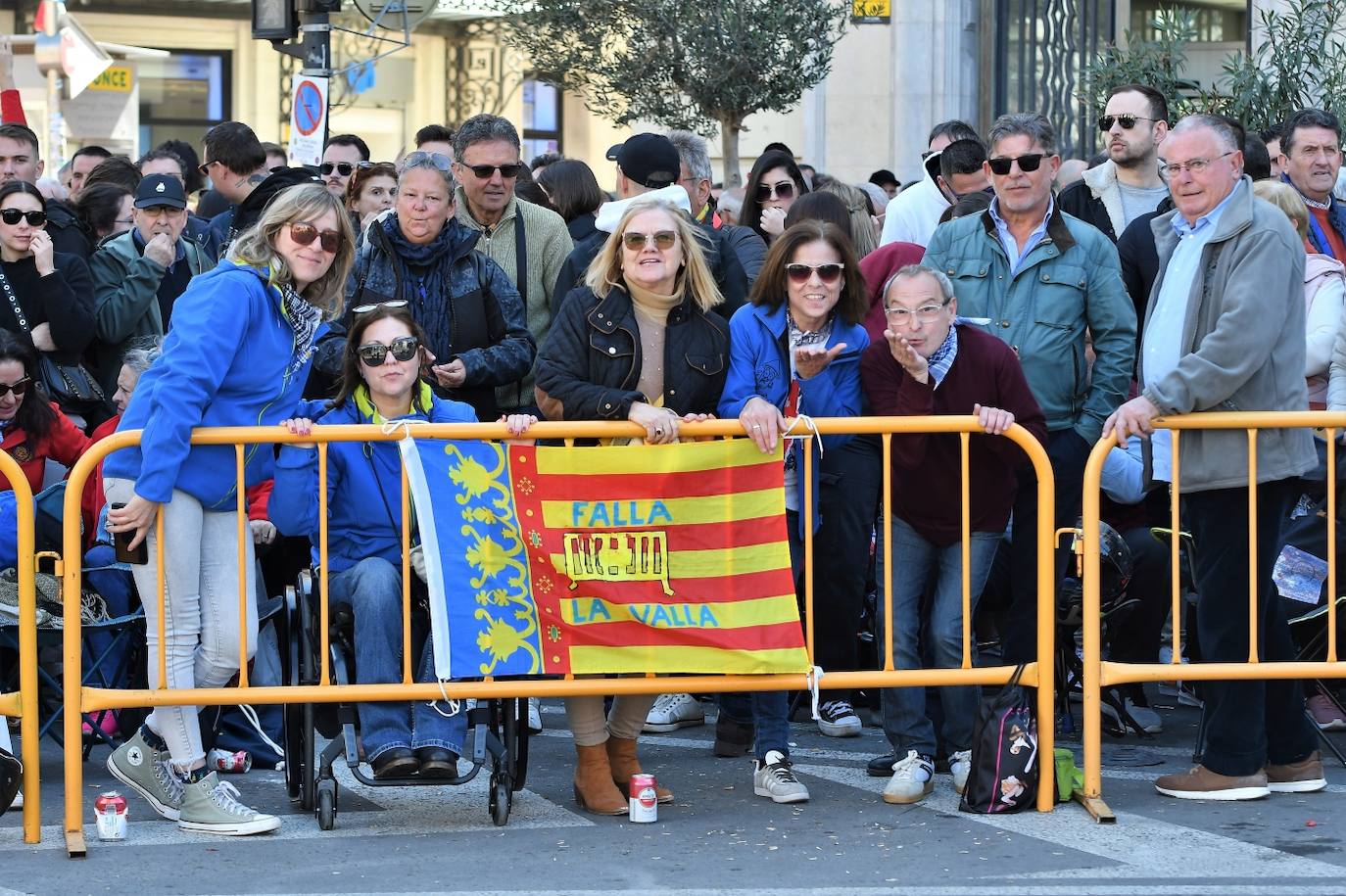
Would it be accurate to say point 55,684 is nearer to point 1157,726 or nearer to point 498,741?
point 498,741

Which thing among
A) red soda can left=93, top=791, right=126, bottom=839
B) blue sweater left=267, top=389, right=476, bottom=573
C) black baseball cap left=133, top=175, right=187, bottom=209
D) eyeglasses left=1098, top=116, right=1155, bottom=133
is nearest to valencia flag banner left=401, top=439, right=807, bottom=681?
blue sweater left=267, top=389, right=476, bottom=573

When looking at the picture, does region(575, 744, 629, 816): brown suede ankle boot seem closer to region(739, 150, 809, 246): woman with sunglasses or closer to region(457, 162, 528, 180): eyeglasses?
region(457, 162, 528, 180): eyeglasses

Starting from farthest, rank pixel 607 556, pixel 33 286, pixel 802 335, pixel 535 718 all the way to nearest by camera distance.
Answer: pixel 33 286 → pixel 535 718 → pixel 802 335 → pixel 607 556

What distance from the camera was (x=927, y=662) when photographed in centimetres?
693

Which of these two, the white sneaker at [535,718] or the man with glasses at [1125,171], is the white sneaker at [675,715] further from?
the man with glasses at [1125,171]

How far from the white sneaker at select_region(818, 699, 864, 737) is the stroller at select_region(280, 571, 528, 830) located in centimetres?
165

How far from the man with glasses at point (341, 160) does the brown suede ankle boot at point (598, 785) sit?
5417 mm

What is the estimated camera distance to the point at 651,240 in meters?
6.91

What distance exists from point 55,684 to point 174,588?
0.99 metres

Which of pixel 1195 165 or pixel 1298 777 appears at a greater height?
pixel 1195 165

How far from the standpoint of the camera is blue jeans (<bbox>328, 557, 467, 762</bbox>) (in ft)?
21.2

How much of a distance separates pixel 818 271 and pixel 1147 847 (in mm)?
2186

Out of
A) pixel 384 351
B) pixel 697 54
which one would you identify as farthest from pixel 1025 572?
pixel 697 54

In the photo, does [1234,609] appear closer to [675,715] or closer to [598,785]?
[598,785]
